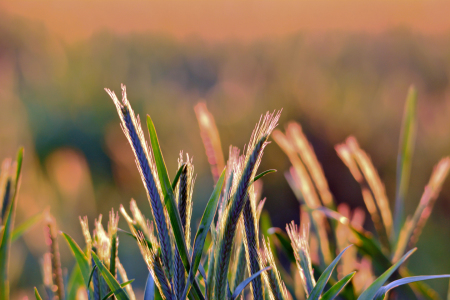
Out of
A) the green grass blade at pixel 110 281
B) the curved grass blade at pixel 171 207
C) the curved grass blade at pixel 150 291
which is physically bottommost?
the curved grass blade at pixel 150 291

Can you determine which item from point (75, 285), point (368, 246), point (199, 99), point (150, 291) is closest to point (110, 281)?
point (150, 291)

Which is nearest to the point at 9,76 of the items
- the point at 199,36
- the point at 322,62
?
the point at 199,36

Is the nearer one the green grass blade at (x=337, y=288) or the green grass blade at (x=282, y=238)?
the green grass blade at (x=337, y=288)

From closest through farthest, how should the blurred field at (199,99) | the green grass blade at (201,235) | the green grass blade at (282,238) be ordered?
1. the green grass blade at (201,235)
2. the green grass blade at (282,238)
3. the blurred field at (199,99)

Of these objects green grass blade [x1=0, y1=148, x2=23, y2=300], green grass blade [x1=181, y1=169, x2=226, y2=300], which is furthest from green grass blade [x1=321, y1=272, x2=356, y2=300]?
green grass blade [x1=0, y1=148, x2=23, y2=300]

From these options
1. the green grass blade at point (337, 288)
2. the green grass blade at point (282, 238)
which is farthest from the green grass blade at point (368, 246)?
the green grass blade at point (337, 288)

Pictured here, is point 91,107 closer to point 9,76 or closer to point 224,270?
point 9,76

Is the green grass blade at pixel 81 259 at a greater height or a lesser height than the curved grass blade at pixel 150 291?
greater

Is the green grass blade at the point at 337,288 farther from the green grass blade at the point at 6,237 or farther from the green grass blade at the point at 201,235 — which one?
the green grass blade at the point at 6,237

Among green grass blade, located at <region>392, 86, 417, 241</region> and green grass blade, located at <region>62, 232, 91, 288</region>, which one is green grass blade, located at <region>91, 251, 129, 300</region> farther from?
green grass blade, located at <region>392, 86, 417, 241</region>

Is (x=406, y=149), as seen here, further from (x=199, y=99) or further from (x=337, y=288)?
(x=199, y=99)

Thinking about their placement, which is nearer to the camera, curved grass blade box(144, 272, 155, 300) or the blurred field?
A: curved grass blade box(144, 272, 155, 300)

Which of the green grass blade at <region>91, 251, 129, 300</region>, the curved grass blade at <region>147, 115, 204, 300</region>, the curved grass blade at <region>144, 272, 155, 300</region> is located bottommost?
the curved grass blade at <region>144, 272, 155, 300</region>

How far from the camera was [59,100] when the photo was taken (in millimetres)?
1734
